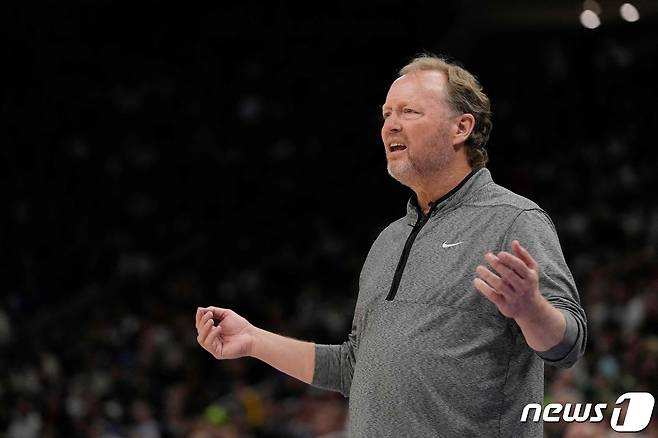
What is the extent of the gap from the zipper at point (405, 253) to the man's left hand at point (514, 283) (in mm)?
421

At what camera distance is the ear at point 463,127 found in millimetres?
2424

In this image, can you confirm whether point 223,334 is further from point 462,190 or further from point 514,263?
point 514,263

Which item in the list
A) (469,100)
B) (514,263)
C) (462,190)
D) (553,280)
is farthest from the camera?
(469,100)

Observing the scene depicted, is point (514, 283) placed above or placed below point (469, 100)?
below

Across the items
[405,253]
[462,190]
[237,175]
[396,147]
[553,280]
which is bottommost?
[553,280]

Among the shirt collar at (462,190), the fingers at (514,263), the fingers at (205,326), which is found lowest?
the fingers at (514,263)

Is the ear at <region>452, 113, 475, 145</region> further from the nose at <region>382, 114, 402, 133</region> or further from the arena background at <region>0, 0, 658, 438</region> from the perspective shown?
the arena background at <region>0, 0, 658, 438</region>

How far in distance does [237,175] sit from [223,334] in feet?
34.1

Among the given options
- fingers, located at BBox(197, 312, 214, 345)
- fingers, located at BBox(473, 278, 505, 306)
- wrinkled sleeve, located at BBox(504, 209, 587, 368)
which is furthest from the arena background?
fingers, located at BBox(473, 278, 505, 306)

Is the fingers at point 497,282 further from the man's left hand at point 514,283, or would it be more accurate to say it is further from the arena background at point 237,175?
the arena background at point 237,175

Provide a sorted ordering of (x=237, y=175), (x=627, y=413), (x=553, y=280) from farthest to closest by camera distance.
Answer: (x=237, y=175) < (x=627, y=413) < (x=553, y=280)

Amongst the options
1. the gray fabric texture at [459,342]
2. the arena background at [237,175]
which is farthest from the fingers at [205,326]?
the arena background at [237,175]

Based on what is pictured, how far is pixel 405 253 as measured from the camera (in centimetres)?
236

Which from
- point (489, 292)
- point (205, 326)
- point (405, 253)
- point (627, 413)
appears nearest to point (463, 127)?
point (405, 253)
